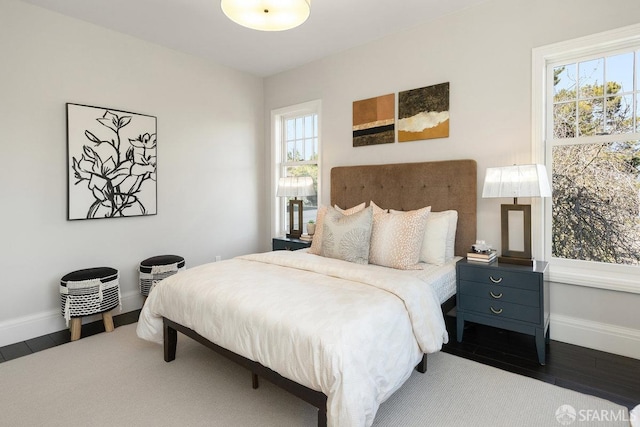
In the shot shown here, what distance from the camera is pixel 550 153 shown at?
279cm

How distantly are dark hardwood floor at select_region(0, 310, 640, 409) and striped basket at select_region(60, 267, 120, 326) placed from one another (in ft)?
0.89

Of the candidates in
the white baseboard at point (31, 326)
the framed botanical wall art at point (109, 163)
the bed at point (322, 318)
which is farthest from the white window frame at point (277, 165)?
the white baseboard at point (31, 326)

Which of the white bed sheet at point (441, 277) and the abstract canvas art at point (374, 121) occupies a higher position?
the abstract canvas art at point (374, 121)

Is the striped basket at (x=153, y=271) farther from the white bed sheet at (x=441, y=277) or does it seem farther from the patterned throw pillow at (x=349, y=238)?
the white bed sheet at (x=441, y=277)

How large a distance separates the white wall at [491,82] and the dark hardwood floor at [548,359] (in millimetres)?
211

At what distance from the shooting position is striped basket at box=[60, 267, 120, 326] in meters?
2.85

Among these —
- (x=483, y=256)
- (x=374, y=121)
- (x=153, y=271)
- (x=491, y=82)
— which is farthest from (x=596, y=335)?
(x=153, y=271)

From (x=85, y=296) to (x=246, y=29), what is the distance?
285cm

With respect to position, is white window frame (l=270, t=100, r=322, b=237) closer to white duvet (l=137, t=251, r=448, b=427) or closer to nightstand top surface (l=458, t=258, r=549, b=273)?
white duvet (l=137, t=251, r=448, b=427)

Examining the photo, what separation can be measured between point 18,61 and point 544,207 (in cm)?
449

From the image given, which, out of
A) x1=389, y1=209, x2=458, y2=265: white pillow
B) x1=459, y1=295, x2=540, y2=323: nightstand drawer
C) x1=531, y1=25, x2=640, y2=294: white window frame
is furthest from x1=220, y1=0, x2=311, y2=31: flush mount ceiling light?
x1=459, y1=295, x2=540, y2=323: nightstand drawer

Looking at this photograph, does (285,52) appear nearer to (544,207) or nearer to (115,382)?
(544,207)

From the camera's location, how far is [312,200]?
14.7ft

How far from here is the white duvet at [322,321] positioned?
151cm
